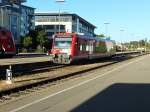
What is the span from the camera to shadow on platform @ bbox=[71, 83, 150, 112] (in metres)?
13.3

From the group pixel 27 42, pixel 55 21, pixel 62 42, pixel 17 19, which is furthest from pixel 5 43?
pixel 55 21

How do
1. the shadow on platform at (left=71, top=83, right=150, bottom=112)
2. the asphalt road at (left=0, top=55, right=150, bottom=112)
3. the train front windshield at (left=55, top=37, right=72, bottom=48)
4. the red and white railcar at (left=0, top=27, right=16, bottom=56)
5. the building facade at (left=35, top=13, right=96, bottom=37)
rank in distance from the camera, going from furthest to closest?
the building facade at (left=35, top=13, right=96, bottom=37)
the red and white railcar at (left=0, top=27, right=16, bottom=56)
the train front windshield at (left=55, top=37, right=72, bottom=48)
the asphalt road at (left=0, top=55, right=150, bottom=112)
the shadow on platform at (left=71, top=83, right=150, bottom=112)

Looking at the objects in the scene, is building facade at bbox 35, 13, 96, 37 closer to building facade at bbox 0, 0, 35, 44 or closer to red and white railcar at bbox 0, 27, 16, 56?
building facade at bbox 0, 0, 35, 44

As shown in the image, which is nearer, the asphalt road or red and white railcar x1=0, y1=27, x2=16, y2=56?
the asphalt road

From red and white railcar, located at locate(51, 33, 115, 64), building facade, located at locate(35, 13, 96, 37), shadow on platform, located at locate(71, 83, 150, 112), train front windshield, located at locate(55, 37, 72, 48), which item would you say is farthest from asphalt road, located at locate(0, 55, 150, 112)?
building facade, located at locate(35, 13, 96, 37)

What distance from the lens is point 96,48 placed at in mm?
55031

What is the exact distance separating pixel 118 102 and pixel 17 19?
130 meters

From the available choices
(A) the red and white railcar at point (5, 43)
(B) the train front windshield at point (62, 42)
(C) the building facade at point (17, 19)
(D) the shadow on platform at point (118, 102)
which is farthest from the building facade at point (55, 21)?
(D) the shadow on platform at point (118, 102)

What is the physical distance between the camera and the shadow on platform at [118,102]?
13289mm

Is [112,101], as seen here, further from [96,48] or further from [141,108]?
[96,48]

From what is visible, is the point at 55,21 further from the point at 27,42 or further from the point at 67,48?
the point at 67,48

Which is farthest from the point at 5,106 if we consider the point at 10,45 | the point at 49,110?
the point at 10,45

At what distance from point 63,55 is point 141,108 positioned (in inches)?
1140

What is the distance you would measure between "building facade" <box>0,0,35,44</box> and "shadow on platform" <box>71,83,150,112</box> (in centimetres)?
11295
